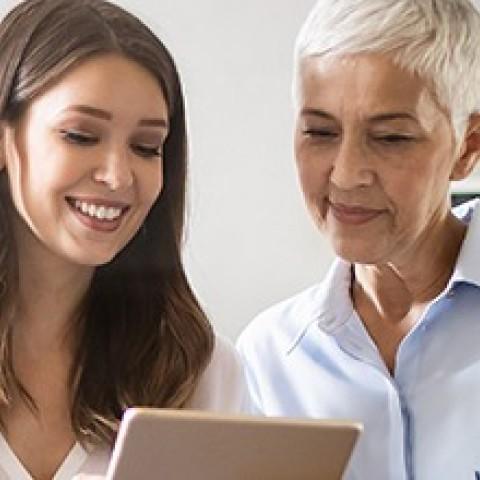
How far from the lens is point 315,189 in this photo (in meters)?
1.11

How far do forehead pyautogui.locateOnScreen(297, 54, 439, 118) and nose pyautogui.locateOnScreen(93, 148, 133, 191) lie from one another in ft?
0.73

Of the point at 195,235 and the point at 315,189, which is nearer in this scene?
the point at 315,189

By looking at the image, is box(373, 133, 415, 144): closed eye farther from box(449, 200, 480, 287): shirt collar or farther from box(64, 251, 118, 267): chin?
box(64, 251, 118, 267): chin

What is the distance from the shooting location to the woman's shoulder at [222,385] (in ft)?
3.56

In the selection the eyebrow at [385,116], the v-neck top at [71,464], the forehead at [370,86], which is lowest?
the v-neck top at [71,464]

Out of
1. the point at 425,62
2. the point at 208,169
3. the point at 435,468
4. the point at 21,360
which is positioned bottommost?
the point at 435,468

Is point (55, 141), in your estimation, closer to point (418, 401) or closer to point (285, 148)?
point (418, 401)

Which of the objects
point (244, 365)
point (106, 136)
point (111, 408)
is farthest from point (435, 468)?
point (106, 136)

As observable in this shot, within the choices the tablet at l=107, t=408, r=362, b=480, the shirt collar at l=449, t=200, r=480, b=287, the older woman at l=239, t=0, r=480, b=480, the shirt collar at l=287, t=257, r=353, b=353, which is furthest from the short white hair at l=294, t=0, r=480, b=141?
the tablet at l=107, t=408, r=362, b=480

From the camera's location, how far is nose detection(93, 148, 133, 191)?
38.8 inches

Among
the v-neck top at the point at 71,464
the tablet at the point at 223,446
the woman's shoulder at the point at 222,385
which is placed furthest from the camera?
the woman's shoulder at the point at 222,385

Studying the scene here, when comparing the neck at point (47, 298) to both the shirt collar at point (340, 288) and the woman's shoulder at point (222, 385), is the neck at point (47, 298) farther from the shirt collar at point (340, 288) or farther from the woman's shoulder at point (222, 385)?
the shirt collar at point (340, 288)

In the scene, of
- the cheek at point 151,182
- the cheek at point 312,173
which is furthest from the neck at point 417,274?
the cheek at point 151,182

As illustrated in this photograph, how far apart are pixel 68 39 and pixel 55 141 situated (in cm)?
11
